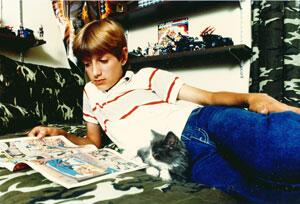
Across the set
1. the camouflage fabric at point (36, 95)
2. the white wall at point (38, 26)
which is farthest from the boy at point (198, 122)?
the white wall at point (38, 26)

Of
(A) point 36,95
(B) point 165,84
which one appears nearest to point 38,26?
(A) point 36,95

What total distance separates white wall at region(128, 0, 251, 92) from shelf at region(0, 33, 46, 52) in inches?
41.0

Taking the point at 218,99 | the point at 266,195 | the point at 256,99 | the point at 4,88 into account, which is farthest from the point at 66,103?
the point at 266,195

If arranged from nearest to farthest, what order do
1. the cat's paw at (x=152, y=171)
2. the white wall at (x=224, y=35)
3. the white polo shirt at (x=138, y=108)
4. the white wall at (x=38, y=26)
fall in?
1. the cat's paw at (x=152, y=171)
2. the white polo shirt at (x=138, y=108)
3. the white wall at (x=224, y=35)
4. the white wall at (x=38, y=26)

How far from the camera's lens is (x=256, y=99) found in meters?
0.77

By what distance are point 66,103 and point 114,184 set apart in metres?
1.26

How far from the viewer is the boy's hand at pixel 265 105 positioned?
68 centimetres

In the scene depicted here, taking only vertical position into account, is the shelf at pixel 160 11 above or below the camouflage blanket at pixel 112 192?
above

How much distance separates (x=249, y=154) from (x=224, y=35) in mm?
1479

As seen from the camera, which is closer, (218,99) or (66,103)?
(218,99)

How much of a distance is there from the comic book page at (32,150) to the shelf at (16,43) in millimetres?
1107

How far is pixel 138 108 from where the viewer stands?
99 cm

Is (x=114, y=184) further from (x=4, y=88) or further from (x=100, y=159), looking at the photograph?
(x=4, y=88)

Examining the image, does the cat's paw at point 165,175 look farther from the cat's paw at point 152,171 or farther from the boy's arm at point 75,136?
the boy's arm at point 75,136
